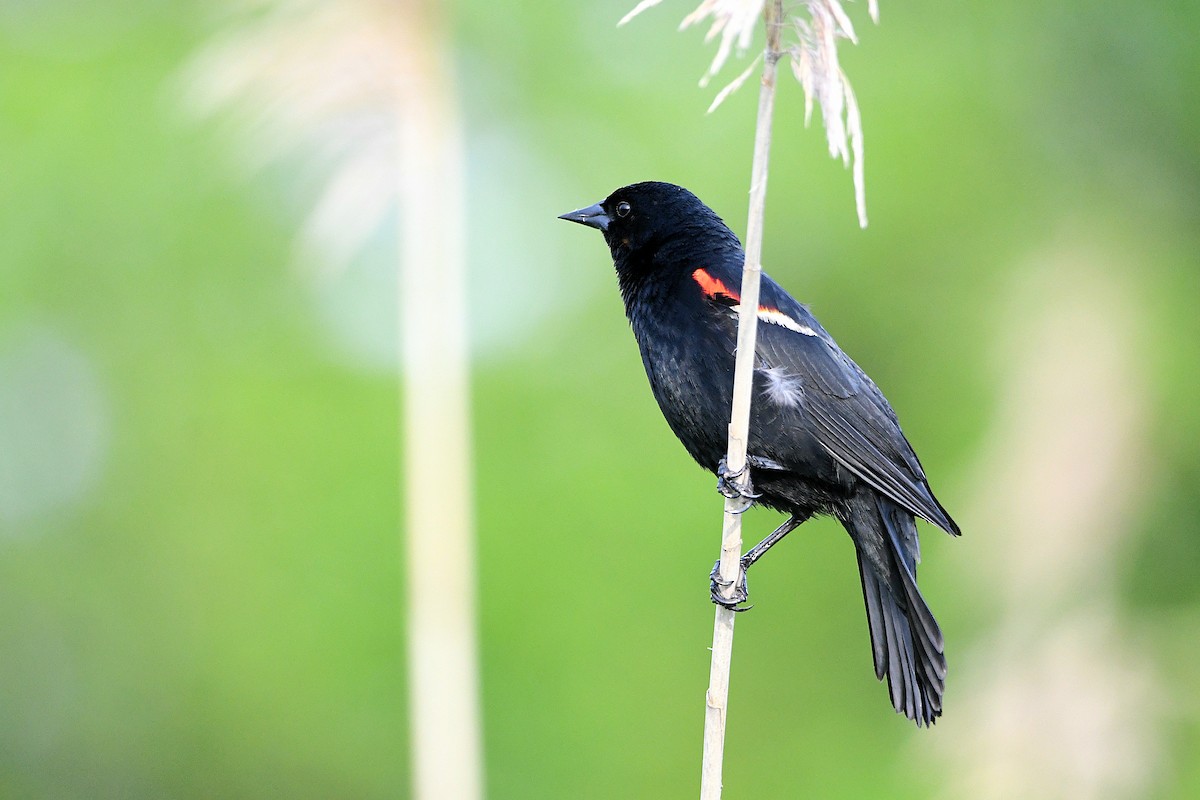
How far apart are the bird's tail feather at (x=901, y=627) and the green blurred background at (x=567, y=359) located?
13.4 ft

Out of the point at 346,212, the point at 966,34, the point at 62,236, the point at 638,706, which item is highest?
the point at 966,34

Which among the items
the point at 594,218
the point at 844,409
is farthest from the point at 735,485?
the point at 594,218

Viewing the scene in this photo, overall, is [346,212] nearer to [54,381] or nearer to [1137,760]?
[1137,760]

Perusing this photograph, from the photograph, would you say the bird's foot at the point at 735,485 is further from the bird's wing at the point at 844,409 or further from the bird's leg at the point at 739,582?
the bird's wing at the point at 844,409

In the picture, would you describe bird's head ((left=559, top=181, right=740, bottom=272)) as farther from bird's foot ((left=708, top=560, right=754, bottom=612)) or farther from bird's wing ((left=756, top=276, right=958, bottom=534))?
bird's foot ((left=708, top=560, right=754, bottom=612))

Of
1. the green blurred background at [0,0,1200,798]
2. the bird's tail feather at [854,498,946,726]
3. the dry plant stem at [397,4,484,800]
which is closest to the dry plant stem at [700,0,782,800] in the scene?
the bird's tail feather at [854,498,946,726]

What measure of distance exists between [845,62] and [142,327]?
5641mm

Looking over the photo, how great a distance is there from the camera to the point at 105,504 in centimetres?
951

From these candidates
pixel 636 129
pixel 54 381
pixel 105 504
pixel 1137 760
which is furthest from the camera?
pixel 54 381

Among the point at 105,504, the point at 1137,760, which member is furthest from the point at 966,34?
the point at 105,504

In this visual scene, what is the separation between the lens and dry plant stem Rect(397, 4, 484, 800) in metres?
3.56

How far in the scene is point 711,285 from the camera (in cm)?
342

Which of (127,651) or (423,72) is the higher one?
(423,72)

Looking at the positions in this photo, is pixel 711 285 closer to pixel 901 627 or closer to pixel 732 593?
pixel 732 593
